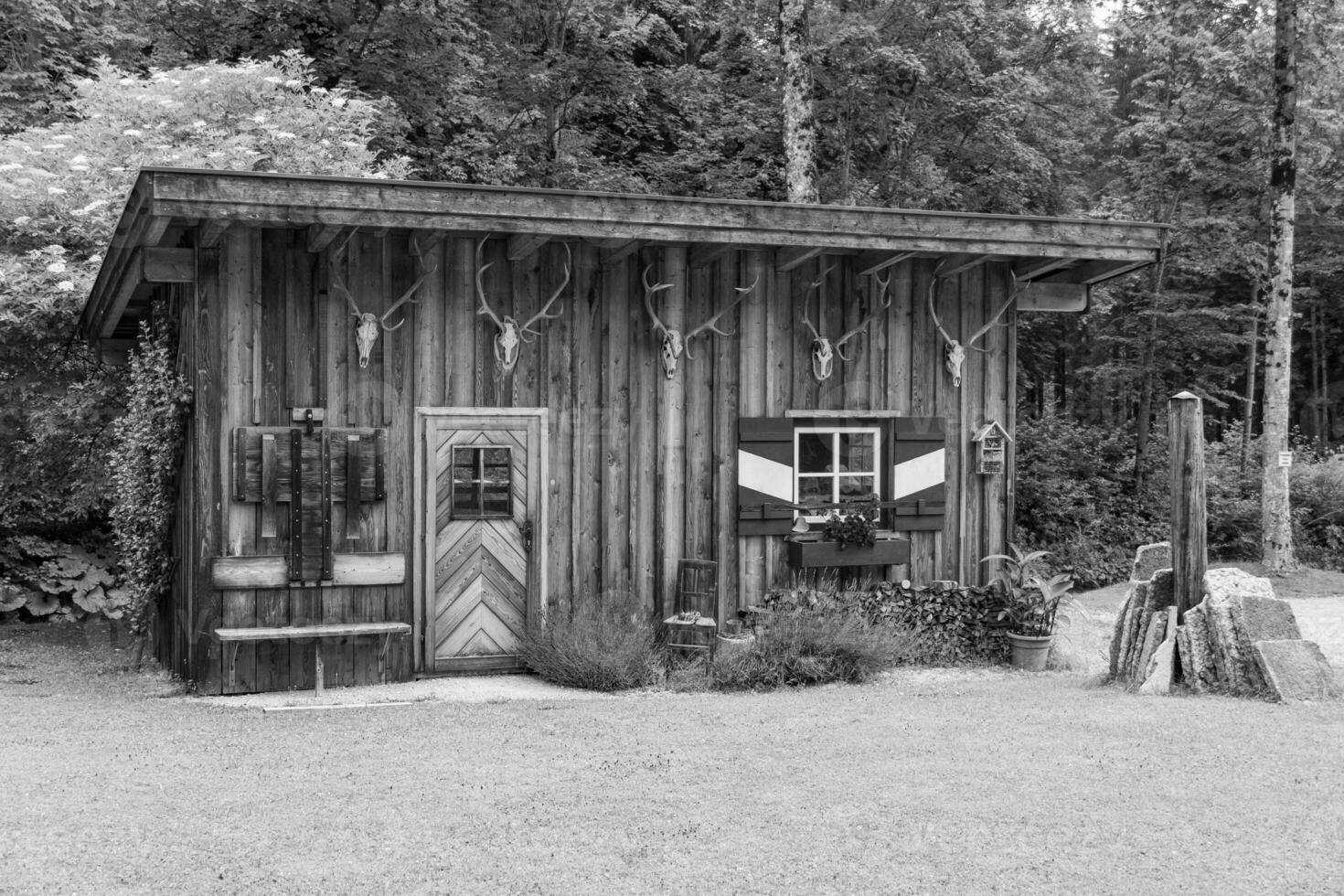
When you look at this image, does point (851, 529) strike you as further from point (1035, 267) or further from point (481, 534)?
point (481, 534)

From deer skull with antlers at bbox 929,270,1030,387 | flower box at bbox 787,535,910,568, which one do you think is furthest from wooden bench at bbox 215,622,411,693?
deer skull with antlers at bbox 929,270,1030,387

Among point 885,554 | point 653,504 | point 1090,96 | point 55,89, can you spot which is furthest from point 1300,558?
point 55,89

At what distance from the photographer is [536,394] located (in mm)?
9195

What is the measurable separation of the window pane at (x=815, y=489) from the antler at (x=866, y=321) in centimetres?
100

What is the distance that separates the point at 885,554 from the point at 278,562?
4.64 metres

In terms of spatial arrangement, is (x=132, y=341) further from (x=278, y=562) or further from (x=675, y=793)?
(x=675, y=793)

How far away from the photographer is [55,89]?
18.4m

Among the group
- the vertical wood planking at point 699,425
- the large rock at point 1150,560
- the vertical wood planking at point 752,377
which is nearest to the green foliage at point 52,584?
the vertical wood planking at point 699,425

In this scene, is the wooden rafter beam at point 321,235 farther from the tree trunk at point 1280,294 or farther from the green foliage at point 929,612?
the tree trunk at point 1280,294

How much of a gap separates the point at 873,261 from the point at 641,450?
8.08ft

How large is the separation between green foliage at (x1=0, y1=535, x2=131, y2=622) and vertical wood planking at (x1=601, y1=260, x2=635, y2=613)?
7371 mm

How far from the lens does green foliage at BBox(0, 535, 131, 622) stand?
1420 cm

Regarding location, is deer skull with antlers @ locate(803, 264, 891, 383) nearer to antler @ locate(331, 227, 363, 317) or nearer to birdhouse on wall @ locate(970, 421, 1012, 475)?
birdhouse on wall @ locate(970, 421, 1012, 475)

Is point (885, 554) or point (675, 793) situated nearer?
point (675, 793)
